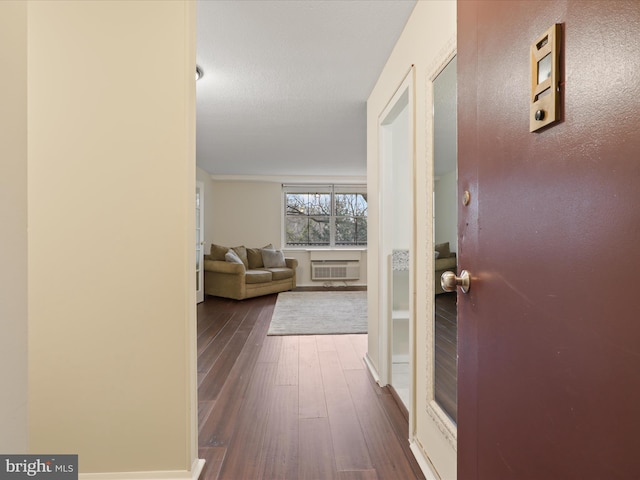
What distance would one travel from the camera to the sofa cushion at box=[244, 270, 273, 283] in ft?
19.7

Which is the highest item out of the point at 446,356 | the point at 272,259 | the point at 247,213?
the point at 247,213

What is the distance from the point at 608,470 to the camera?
1.60ft

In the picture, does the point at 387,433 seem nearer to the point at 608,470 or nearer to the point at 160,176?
the point at 608,470

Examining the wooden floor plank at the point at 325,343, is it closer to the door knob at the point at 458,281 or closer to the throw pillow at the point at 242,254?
the door knob at the point at 458,281

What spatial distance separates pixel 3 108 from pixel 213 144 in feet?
14.1

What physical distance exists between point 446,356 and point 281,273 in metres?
5.32

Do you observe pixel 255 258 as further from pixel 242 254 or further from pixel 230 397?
pixel 230 397

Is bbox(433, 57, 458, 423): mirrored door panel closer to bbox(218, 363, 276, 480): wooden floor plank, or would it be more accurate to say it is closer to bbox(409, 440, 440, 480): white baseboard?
bbox(409, 440, 440, 480): white baseboard

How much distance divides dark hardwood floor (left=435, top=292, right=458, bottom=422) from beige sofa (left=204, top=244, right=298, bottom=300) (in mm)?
4688

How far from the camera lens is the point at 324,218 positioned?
7.73 metres

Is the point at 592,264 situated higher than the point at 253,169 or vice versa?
the point at 253,169

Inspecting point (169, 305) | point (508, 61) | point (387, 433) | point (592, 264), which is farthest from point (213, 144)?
point (592, 264)

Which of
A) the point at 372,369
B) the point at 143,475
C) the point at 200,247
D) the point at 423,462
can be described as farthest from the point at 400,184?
the point at 200,247

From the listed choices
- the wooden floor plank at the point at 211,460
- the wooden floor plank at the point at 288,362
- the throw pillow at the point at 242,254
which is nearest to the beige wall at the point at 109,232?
the wooden floor plank at the point at 211,460
